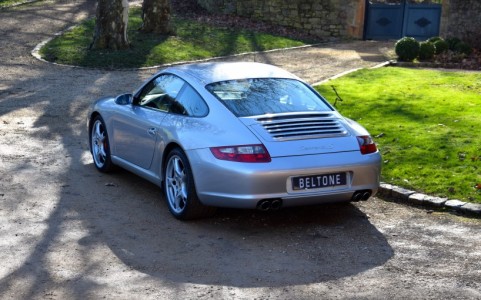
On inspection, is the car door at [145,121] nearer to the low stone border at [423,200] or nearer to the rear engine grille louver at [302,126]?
the rear engine grille louver at [302,126]

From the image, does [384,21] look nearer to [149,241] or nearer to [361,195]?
[361,195]

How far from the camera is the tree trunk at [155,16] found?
23.8 metres

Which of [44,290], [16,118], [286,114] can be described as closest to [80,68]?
[16,118]

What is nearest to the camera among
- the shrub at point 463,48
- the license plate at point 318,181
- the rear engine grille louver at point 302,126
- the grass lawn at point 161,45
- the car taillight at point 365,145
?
the license plate at point 318,181

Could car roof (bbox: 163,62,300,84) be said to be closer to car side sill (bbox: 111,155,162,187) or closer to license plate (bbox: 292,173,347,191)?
car side sill (bbox: 111,155,162,187)

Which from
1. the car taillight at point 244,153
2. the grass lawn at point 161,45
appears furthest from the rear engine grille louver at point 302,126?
the grass lawn at point 161,45

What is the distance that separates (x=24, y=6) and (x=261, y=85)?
2122 cm

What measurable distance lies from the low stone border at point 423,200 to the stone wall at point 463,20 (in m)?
15.4

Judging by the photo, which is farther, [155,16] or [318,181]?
[155,16]

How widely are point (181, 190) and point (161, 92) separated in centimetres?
147

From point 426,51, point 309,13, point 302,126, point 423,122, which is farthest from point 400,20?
point 302,126

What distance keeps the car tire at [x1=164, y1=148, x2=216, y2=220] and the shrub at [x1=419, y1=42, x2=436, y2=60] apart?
14.7 metres

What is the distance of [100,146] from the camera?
10.4 m

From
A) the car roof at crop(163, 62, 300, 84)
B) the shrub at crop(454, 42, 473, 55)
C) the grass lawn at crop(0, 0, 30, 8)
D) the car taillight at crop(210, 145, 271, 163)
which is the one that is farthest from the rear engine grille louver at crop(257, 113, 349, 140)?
the grass lawn at crop(0, 0, 30, 8)
